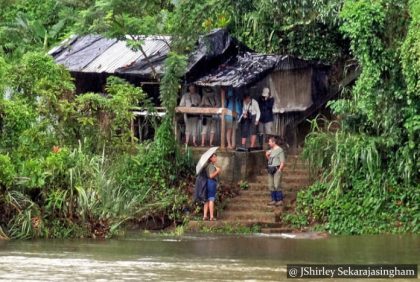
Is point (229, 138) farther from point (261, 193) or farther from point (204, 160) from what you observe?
point (204, 160)

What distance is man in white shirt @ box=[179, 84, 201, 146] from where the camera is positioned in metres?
26.7

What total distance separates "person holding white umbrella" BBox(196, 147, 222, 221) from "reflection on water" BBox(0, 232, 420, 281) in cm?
135

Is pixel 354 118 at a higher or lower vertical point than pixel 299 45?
lower

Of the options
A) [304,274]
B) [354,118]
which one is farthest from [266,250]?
[354,118]

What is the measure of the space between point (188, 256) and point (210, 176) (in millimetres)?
4874

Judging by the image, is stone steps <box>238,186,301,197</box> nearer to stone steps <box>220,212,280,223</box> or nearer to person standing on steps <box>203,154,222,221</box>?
stone steps <box>220,212,280,223</box>

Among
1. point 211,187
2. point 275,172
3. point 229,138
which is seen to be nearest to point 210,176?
point 211,187

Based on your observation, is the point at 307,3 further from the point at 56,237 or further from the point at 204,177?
the point at 56,237

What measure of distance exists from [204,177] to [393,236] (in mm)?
4072

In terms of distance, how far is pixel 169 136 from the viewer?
25.8m

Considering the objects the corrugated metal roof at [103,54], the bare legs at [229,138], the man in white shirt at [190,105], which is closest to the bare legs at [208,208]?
the bare legs at [229,138]

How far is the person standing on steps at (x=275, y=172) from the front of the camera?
24.7 meters

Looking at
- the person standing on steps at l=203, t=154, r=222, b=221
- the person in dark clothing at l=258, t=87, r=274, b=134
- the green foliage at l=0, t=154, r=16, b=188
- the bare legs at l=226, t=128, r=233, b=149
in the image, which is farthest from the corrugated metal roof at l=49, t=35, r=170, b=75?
the green foliage at l=0, t=154, r=16, b=188

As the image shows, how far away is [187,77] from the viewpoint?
26.8 meters
